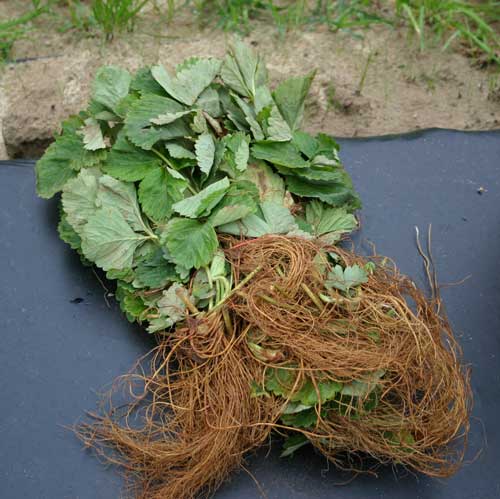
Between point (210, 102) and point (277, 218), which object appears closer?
point (277, 218)

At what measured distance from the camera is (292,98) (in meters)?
1.59

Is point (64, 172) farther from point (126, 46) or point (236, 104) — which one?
point (126, 46)

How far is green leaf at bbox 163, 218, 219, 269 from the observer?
1.35m

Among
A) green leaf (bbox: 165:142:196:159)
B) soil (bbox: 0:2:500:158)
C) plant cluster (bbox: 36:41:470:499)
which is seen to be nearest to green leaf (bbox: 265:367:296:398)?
plant cluster (bbox: 36:41:470:499)

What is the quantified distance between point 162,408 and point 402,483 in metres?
0.43

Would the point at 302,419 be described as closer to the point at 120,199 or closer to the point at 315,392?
the point at 315,392

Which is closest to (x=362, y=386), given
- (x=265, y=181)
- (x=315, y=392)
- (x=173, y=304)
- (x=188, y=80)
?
(x=315, y=392)

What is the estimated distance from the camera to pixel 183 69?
1547mm

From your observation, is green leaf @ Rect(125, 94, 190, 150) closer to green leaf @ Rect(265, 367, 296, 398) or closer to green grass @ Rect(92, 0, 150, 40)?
green leaf @ Rect(265, 367, 296, 398)

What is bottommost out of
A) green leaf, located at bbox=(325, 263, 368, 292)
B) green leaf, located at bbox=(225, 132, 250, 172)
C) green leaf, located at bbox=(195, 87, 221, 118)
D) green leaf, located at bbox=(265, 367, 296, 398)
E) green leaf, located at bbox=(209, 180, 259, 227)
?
green leaf, located at bbox=(265, 367, 296, 398)

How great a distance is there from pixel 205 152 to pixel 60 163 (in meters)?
0.30

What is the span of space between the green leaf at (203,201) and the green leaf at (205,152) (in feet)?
0.14

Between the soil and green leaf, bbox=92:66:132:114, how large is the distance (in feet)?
1.67

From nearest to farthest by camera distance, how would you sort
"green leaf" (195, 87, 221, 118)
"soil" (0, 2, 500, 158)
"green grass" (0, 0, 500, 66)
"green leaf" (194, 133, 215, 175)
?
"green leaf" (194, 133, 215, 175), "green leaf" (195, 87, 221, 118), "soil" (0, 2, 500, 158), "green grass" (0, 0, 500, 66)
